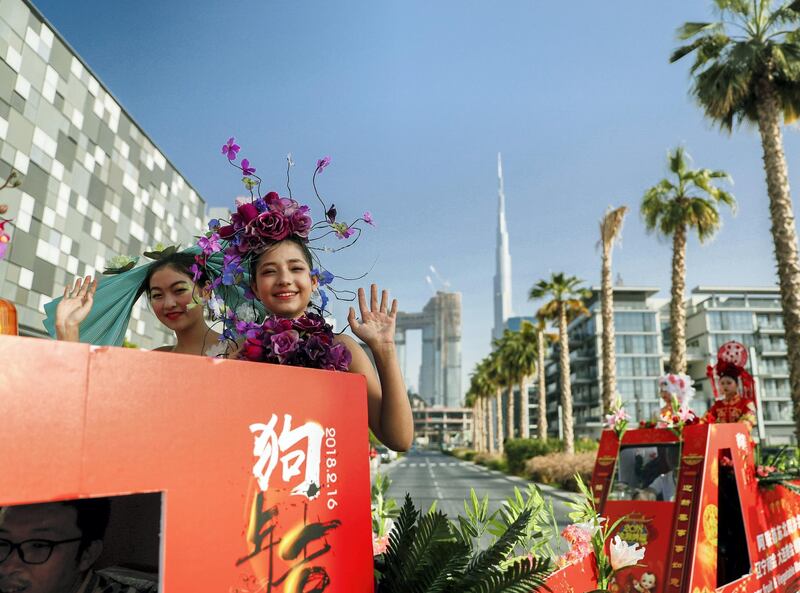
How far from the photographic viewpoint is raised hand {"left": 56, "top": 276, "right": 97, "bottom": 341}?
1.92 m

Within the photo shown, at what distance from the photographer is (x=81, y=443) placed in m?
0.97

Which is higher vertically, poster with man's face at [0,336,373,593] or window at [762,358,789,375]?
window at [762,358,789,375]

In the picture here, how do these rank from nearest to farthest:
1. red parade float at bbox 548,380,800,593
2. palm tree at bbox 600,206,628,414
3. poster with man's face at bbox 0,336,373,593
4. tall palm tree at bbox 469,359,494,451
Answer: poster with man's face at bbox 0,336,373,593 → red parade float at bbox 548,380,800,593 → palm tree at bbox 600,206,628,414 → tall palm tree at bbox 469,359,494,451

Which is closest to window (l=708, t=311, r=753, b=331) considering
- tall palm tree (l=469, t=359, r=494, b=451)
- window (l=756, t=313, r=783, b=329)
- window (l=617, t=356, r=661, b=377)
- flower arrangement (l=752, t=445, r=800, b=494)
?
window (l=756, t=313, r=783, b=329)

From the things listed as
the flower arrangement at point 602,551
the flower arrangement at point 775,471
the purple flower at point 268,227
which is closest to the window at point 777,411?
the flower arrangement at point 775,471

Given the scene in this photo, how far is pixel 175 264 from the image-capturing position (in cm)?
269

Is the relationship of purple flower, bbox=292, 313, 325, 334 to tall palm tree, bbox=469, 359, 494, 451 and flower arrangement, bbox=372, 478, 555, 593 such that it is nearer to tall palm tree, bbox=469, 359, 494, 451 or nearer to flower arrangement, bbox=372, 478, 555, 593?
flower arrangement, bbox=372, 478, 555, 593

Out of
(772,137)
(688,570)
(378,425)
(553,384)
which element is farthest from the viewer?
(553,384)

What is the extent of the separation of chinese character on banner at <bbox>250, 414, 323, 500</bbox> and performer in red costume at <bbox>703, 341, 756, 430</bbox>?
5410mm

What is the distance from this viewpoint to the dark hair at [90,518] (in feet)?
4.85

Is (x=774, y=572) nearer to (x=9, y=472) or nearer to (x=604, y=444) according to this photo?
(x=604, y=444)

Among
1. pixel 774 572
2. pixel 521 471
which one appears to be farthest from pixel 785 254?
pixel 521 471

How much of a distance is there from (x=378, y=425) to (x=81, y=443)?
1.17m

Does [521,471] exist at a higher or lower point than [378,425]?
lower
